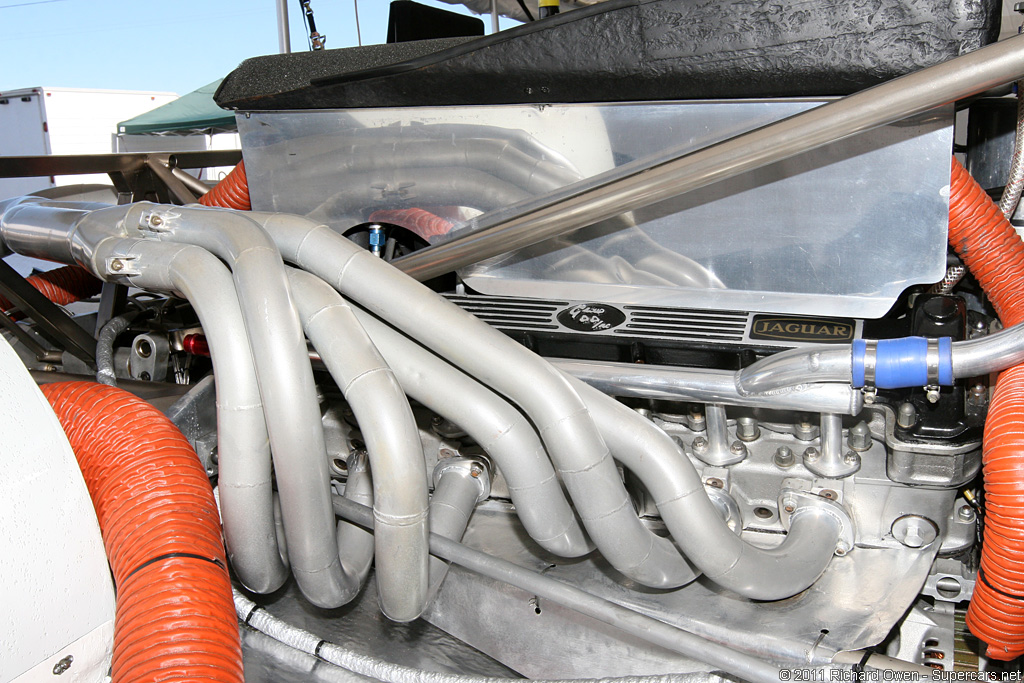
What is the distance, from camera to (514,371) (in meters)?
1.20

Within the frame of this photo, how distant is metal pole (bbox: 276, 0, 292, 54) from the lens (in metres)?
2.33

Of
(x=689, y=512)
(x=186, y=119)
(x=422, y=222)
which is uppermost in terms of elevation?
(x=186, y=119)

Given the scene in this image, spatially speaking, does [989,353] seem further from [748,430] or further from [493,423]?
[493,423]

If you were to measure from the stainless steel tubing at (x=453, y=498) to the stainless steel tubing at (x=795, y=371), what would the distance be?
1.97 ft

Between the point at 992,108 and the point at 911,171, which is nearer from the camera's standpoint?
the point at 911,171

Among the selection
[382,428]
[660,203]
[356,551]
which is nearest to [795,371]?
[660,203]

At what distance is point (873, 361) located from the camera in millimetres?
1170

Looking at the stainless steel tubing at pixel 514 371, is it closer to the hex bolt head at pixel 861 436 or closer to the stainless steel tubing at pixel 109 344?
the hex bolt head at pixel 861 436

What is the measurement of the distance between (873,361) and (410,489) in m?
0.75

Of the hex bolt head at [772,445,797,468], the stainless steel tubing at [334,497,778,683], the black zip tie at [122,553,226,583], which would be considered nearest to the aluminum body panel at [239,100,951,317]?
the hex bolt head at [772,445,797,468]

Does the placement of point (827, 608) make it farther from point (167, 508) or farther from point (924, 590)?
point (167, 508)

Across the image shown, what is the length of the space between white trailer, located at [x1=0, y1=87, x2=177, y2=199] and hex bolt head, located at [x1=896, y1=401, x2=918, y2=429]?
35.3 feet

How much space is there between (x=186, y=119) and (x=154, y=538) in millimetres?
9283

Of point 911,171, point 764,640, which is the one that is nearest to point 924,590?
point 764,640
